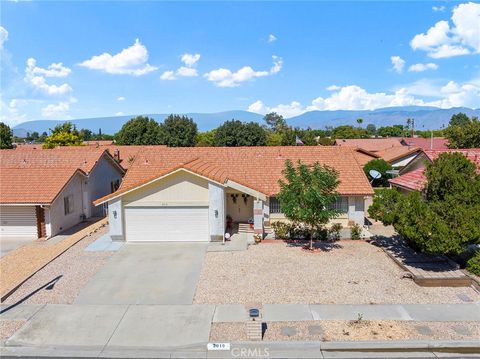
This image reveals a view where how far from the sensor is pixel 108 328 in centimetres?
1167

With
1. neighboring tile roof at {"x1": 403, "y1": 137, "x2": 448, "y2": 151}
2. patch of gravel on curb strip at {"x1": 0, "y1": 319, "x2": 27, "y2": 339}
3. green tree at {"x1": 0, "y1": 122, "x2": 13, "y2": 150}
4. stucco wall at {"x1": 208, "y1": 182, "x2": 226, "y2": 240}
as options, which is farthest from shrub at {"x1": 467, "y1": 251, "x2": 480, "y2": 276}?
green tree at {"x1": 0, "y1": 122, "x2": 13, "y2": 150}

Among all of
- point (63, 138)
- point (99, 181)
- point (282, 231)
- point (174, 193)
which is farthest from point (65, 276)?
point (63, 138)

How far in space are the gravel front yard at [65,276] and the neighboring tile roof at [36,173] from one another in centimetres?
421

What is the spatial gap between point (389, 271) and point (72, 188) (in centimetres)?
1880

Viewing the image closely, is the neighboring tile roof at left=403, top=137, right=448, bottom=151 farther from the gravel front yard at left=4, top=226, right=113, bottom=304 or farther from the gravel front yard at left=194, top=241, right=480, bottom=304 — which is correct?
the gravel front yard at left=4, top=226, right=113, bottom=304

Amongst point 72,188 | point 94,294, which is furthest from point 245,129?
point 94,294

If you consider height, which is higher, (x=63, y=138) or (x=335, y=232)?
(x=63, y=138)

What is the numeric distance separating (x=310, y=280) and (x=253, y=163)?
A: 10962mm

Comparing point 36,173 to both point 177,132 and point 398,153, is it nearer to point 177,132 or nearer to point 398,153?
point 398,153

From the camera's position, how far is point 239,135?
218 feet

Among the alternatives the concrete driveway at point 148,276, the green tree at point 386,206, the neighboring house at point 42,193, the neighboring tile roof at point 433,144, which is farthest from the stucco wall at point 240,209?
the neighboring tile roof at point 433,144

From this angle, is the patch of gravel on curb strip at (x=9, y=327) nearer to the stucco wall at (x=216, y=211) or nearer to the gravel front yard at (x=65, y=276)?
the gravel front yard at (x=65, y=276)

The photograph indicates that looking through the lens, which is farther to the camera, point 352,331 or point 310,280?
point 310,280

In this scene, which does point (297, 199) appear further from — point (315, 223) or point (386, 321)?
point (386, 321)
